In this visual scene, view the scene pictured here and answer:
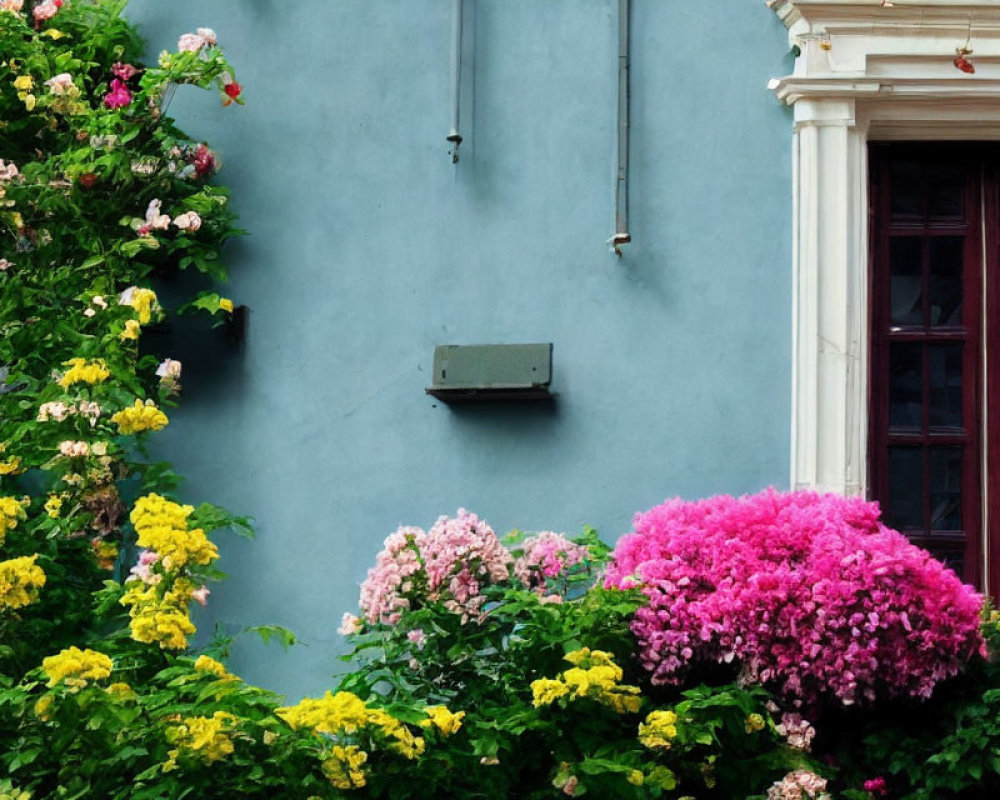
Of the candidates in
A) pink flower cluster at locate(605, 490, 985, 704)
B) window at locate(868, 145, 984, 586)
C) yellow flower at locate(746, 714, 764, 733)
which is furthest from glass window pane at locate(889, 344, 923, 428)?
yellow flower at locate(746, 714, 764, 733)

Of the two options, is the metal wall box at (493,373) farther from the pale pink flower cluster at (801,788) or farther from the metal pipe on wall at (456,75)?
the pale pink flower cluster at (801,788)

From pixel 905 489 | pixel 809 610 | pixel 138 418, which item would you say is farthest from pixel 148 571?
pixel 905 489

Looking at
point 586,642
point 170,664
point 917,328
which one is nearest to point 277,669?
point 170,664

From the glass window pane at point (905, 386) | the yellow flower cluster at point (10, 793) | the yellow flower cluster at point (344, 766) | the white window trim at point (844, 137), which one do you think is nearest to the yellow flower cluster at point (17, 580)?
the yellow flower cluster at point (10, 793)

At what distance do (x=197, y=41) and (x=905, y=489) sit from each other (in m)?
3.18

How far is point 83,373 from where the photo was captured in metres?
5.73

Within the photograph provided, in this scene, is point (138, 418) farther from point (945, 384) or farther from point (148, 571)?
point (945, 384)

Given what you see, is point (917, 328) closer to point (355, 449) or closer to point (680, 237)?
point (680, 237)

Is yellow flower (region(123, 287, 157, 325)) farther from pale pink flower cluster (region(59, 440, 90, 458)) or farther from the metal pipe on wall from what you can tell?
the metal pipe on wall

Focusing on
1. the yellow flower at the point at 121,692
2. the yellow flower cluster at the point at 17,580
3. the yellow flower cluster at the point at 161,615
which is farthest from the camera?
the yellow flower cluster at the point at 17,580

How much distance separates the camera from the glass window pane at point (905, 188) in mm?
6332

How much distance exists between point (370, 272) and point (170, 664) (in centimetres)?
186

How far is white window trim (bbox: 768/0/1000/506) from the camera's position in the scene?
6016 millimetres

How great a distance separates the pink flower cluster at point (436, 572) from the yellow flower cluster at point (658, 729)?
2.58 feet
